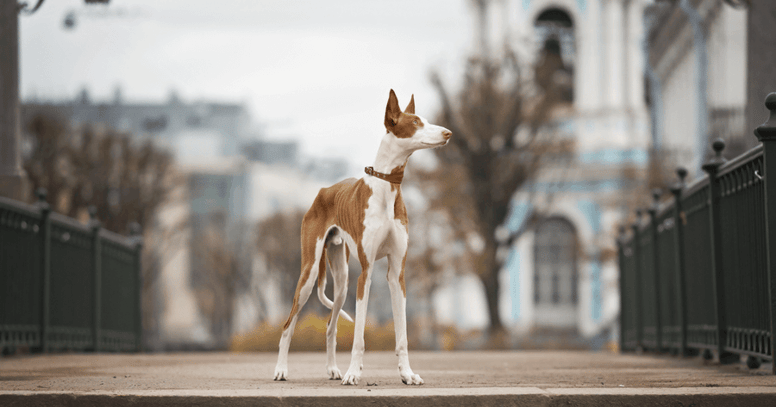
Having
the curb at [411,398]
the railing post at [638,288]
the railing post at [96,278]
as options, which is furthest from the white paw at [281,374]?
the railing post at [638,288]

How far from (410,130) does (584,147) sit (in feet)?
129

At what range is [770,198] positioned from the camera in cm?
697

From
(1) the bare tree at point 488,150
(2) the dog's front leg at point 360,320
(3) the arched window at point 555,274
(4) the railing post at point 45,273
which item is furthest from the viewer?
(3) the arched window at point 555,274

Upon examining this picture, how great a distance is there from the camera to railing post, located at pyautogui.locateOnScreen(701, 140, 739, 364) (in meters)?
8.66

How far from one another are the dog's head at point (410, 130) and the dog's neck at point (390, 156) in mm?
34

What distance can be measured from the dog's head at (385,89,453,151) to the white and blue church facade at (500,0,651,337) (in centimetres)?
3665

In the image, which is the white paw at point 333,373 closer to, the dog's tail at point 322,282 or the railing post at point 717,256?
the dog's tail at point 322,282

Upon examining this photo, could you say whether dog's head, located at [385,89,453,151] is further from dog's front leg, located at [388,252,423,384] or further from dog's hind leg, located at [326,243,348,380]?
dog's hind leg, located at [326,243,348,380]

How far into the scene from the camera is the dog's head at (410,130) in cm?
673

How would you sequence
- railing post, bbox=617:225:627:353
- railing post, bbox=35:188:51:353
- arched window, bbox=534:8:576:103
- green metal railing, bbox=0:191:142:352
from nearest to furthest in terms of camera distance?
green metal railing, bbox=0:191:142:352 < railing post, bbox=35:188:51:353 < railing post, bbox=617:225:627:353 < arched window, bbox=534:8:576:103

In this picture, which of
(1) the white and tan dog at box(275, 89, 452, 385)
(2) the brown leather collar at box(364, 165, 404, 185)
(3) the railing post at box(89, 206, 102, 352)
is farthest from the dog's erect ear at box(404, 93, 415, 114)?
(3) the railing post at box(89, 206, 102, 352)

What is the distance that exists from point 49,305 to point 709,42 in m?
25.9

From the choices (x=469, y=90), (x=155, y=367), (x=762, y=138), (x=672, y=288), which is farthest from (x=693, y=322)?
(x=469, y=90)

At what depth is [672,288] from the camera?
11.5 m
